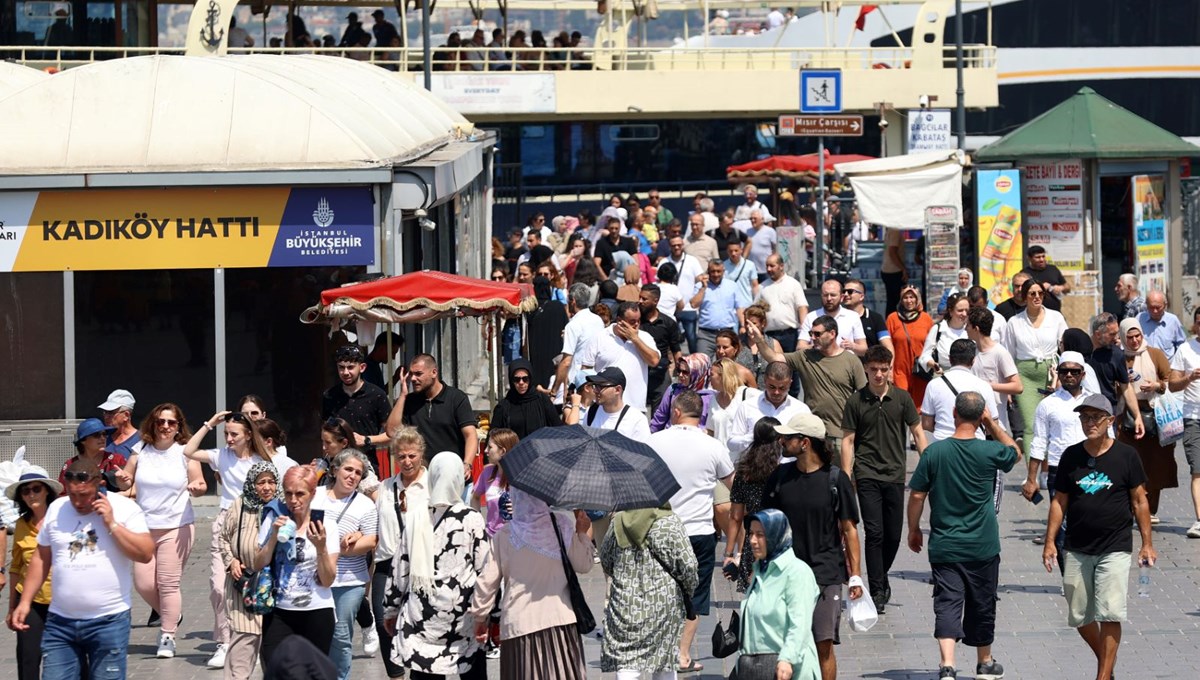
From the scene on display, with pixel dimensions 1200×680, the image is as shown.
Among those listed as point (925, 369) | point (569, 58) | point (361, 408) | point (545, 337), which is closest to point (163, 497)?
point (361, 408)

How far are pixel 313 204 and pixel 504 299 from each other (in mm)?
2248

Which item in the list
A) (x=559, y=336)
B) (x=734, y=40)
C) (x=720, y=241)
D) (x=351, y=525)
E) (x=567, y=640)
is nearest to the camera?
(x=567, y=640)

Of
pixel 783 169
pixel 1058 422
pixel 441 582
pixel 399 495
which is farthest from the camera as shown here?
pixel 783 169

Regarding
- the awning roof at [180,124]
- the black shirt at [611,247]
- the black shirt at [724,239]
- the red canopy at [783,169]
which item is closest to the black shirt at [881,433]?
the awning roof at [180,124]

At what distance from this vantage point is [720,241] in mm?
25250

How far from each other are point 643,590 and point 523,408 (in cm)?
496

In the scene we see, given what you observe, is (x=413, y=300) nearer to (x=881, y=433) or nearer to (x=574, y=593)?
(x=881, y=433)

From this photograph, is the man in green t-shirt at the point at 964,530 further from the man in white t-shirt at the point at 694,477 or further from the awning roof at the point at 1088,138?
the awning roof at the point at 1088,138

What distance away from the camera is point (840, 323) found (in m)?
14.9

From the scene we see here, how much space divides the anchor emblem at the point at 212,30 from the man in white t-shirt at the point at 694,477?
19790mm

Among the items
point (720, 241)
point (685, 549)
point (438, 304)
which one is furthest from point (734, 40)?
point (685, 549)

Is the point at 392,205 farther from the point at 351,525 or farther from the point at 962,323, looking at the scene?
the point at 351,525

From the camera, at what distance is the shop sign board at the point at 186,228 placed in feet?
50.7

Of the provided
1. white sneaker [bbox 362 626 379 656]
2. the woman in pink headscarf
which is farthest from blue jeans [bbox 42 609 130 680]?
the woman in pink headscarf
